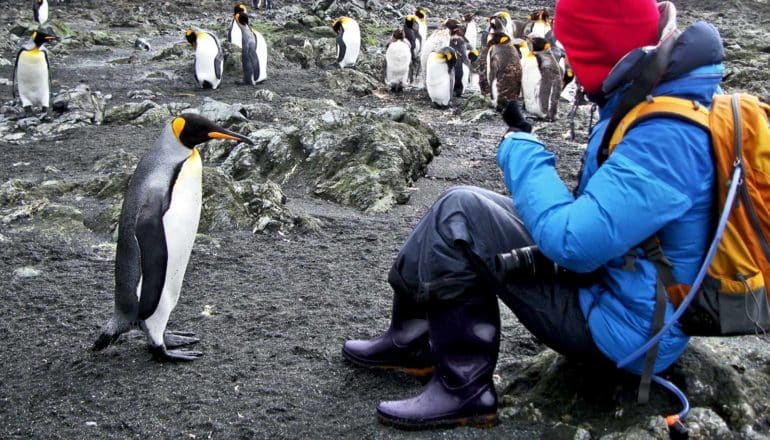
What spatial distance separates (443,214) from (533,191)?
14.5 inches

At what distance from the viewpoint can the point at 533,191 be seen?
1997 millimetres

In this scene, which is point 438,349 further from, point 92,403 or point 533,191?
point 92,403

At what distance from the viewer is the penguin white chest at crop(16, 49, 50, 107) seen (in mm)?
9562

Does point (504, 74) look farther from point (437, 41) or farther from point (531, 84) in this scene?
point (437, 41)

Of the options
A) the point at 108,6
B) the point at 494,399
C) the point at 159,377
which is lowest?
the point at 108,6

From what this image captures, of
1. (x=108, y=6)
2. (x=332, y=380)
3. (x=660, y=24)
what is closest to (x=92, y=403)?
(x=332, y=380)

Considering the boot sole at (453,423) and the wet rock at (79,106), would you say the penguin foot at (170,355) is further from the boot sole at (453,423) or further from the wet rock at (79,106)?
the wet rock at (79,106)

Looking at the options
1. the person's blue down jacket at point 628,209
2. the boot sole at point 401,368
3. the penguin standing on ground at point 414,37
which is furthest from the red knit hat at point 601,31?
the penguin standing on ground at point 414,37

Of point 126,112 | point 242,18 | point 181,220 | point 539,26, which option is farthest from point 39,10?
point 181,220

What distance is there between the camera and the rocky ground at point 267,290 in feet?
7.99

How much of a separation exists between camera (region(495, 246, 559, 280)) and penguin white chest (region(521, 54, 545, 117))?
892 centimetres

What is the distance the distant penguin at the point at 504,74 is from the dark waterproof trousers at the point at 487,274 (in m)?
8.83

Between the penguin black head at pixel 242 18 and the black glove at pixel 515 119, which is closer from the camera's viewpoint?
the black glove at pixel 515 119

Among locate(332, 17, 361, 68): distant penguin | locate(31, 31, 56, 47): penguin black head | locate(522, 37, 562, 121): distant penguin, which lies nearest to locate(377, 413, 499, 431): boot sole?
locate(522, 37, 562, 121): distant penguin
